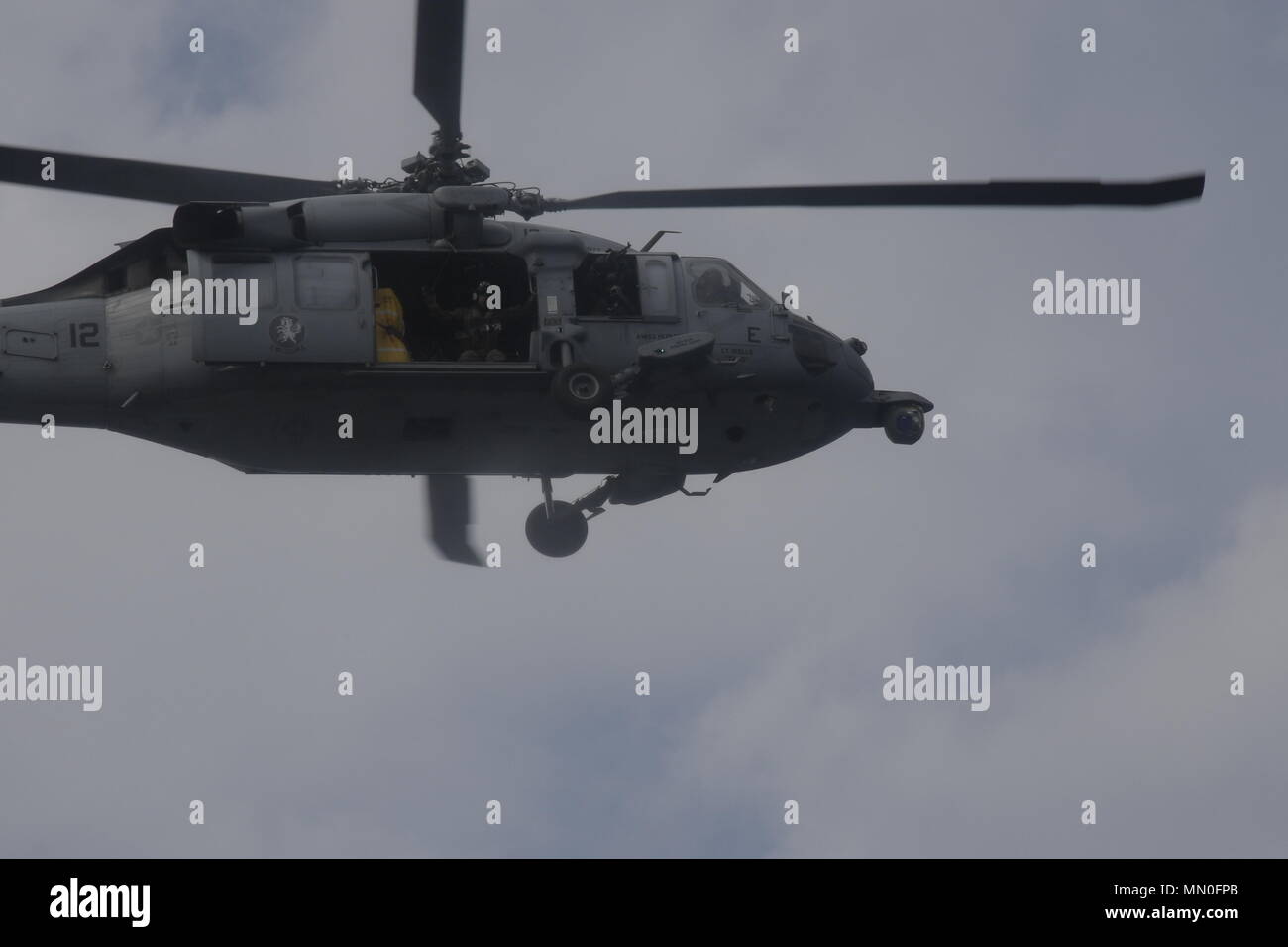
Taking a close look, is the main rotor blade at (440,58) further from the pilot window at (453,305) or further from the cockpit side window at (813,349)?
the cockpit side window at (813,349)

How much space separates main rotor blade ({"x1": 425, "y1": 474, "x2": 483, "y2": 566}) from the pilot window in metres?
2.54

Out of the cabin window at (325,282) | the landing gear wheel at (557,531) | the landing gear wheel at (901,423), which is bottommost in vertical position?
the landing gear wheel at (557,531)

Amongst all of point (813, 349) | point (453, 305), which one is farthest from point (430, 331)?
point (813, 349)

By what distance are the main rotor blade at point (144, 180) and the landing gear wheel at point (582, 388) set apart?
3912mm

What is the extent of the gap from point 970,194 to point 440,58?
637cm

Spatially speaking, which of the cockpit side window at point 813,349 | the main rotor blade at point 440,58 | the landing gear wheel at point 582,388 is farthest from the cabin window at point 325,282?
the cockpit side window at point 813,349

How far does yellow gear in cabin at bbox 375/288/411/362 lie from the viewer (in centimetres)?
3135

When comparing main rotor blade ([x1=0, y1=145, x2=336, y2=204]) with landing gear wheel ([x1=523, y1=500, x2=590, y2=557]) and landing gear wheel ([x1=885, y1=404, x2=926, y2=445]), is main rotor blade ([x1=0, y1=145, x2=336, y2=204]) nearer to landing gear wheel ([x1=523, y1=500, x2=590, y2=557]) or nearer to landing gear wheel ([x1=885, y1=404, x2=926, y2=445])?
landing gear wheel ([x1=523, y1=500, x2=590, y2=557])

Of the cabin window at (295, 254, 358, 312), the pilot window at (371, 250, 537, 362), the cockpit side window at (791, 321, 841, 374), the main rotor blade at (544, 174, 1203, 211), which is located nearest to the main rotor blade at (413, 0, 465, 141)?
the pilot window at (371, 250, 537, 362)

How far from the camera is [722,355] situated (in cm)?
3241

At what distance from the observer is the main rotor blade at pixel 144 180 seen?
98.6 ft
